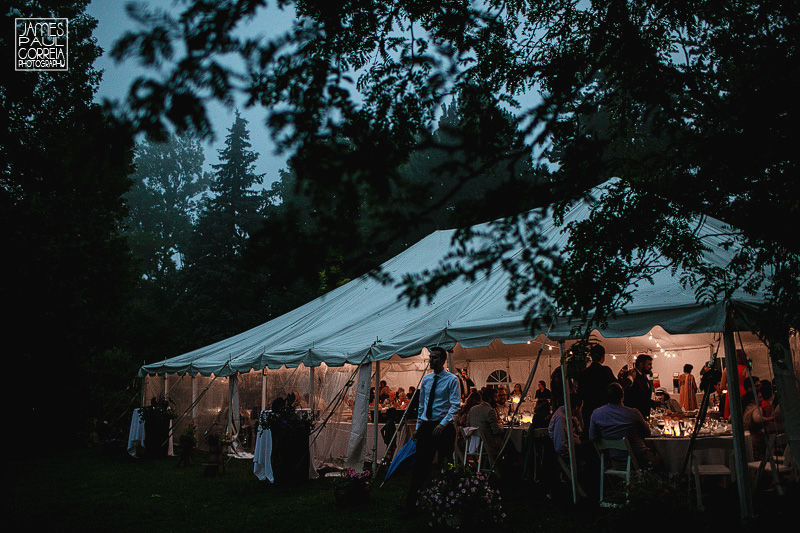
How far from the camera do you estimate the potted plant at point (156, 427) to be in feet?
39.4

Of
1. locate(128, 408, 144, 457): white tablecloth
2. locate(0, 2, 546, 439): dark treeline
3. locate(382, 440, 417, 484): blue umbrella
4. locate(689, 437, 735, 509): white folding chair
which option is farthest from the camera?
locate(128, 408, 144, 457): white tablecloth

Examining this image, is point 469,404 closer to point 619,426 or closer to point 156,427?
point 619,426

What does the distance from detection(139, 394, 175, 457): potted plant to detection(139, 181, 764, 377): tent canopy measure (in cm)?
97

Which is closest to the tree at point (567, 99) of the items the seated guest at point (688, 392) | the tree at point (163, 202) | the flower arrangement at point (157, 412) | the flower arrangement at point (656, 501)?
the flower arrangement at point (656, 501)

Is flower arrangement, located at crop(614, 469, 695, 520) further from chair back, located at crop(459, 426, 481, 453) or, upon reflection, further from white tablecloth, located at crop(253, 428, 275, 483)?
white tablecloth, located at crop(253, 428, 275, 483)

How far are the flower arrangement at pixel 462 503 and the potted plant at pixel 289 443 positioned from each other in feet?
11.7

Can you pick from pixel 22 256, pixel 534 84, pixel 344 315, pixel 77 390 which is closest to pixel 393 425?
pixel 344 315

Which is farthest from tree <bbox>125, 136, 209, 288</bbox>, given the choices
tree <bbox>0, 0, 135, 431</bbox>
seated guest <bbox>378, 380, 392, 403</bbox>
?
seated guest <bbox>378, 380, 392, 403</bbox>

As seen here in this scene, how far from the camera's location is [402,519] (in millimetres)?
5449

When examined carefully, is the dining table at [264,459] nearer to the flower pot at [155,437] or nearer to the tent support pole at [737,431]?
the flower pot at [155,437]

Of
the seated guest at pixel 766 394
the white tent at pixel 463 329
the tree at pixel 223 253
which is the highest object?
the tree at pixel 223 253

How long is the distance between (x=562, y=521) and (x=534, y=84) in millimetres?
3835

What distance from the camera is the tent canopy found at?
5242 mm

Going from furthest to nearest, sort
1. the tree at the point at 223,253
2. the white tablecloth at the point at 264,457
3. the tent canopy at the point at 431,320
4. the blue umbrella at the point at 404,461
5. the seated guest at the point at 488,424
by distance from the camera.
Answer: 1. the tree at the point at 223,253
2. the white tablecloth at the point at 264,457
3. the seated guest at the point at 488,424
4. the blue umbrella at the point at 404,461
5. the tent canopy at the point at 431,320
